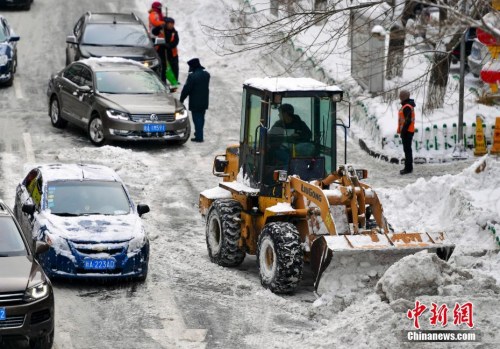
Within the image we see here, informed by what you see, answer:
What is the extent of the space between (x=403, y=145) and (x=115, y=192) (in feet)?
26.5

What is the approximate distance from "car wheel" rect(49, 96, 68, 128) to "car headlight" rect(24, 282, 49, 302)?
44.9ft

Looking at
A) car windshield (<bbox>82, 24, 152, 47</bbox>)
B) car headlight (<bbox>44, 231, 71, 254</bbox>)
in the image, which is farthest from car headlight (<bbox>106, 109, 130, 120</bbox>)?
car headlight (<bbox>44, 231, 71, 254</bbox>)

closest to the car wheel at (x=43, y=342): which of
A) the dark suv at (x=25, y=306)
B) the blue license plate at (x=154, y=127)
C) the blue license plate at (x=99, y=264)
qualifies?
the dark suv at (x=25, y=306)

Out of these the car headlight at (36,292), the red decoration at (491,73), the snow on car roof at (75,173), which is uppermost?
the red decoration at (491,73)

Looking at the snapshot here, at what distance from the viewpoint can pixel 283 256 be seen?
16.0 meters

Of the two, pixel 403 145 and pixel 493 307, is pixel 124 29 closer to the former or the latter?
pixel 403 145

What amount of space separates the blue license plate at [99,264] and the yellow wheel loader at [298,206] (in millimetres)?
1832

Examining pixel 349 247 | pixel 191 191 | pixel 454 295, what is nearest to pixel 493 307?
pixel 454 295

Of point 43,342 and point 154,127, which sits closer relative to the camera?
point 43,342

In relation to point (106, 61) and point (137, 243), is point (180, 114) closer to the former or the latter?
point (106, 61)

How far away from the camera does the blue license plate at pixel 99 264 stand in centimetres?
1644

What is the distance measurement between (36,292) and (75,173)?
17.1 feet

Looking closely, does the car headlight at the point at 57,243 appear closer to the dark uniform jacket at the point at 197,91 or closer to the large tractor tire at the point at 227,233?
the large tractor tire at the point at 227,233

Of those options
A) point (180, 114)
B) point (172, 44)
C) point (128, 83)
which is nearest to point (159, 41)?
point (172, 44)
